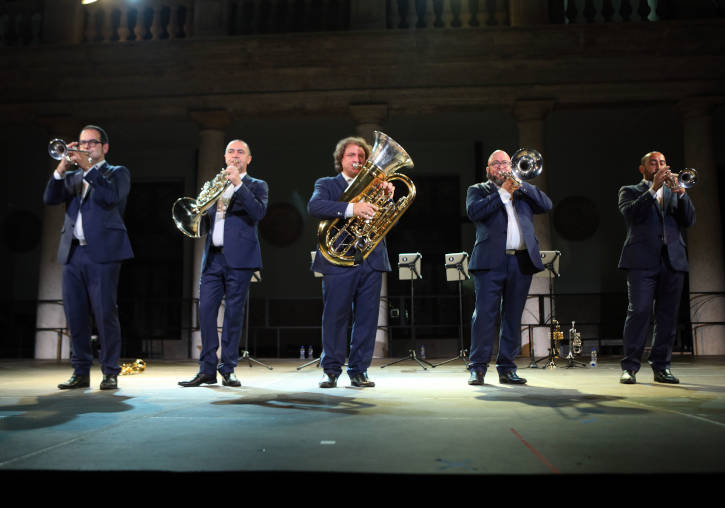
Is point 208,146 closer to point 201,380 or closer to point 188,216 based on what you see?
point 188,216

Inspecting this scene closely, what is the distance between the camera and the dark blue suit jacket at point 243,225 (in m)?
4.91

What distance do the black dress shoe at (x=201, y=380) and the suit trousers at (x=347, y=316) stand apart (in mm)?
877

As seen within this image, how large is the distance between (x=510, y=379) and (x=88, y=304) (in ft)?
10.7

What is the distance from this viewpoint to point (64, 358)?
10.5 metres

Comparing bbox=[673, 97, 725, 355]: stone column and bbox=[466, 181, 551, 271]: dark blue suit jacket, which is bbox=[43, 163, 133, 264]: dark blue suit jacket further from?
bbox=[673, 97, 725, 355]: stone column

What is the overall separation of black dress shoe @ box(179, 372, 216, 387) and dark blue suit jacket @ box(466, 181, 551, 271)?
218 centimetres

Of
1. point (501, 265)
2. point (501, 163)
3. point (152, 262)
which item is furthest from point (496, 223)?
point (152, 262)

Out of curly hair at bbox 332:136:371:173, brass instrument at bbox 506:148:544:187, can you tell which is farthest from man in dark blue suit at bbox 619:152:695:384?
curly hair at bbox 332:136:371:173

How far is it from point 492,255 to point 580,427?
2368 mm

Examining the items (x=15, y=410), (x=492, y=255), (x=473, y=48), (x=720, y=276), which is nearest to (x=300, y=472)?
(x=15, y=410)

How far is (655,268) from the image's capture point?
505 cm

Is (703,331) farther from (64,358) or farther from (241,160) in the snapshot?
(64,358)

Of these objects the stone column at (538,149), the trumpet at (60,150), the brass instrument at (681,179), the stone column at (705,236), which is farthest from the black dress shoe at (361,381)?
the stone column at (705,236)

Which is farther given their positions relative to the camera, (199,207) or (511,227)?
(511,227)
